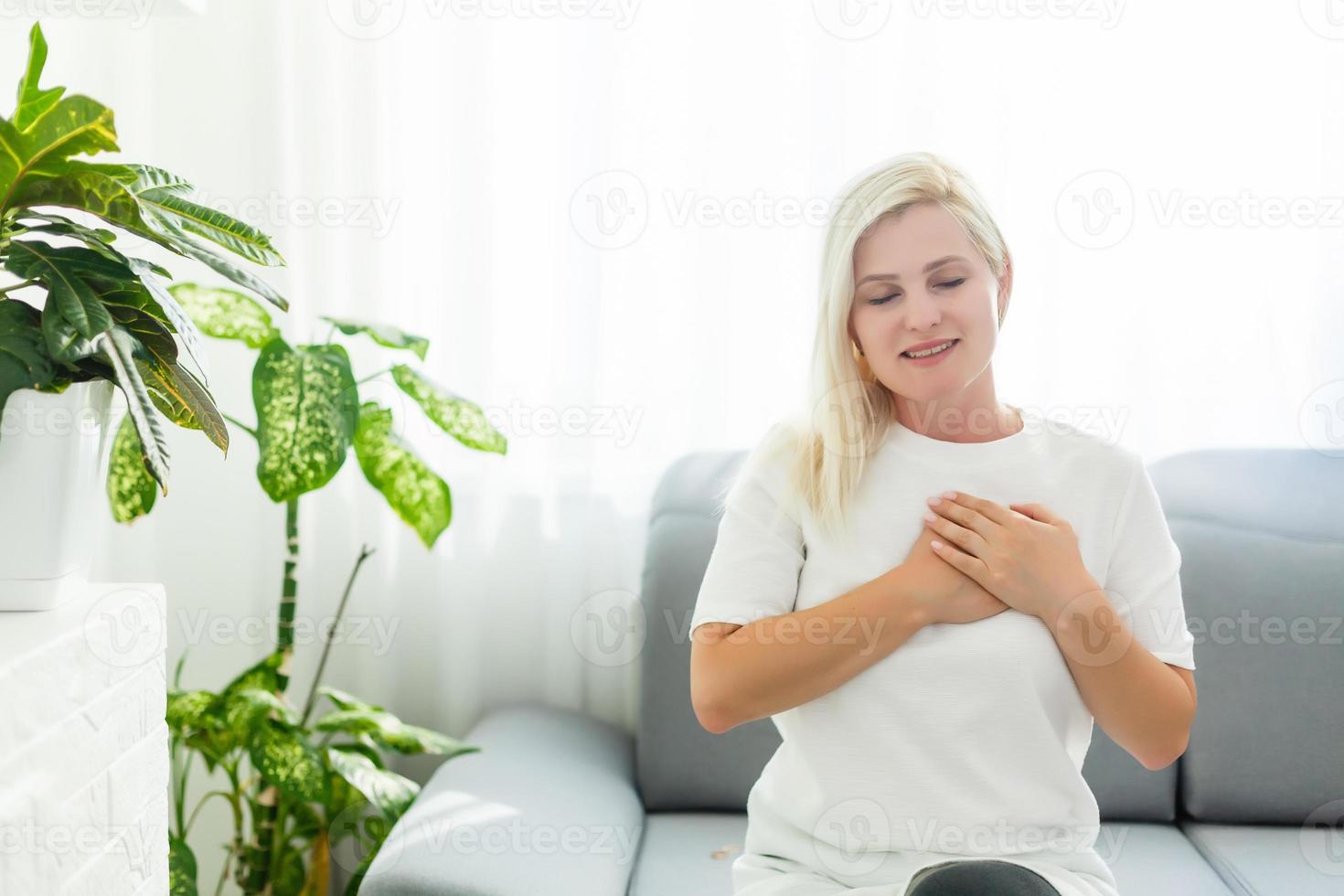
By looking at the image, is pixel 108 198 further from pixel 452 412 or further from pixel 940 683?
pixel 940 683

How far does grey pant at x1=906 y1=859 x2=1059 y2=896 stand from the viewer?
968mm

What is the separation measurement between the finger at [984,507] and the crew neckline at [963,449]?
0.05 meters

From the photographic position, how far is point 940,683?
45.6 inches

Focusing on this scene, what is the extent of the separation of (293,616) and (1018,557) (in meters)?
1.23

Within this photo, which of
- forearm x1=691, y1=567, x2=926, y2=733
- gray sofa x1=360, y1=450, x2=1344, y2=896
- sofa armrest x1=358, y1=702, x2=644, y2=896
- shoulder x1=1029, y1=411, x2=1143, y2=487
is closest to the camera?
forearm x1=691, y1=567, x2=926, y2=733

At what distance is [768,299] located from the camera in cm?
205

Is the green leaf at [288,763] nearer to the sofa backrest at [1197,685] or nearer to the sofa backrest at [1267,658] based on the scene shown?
the sofa backrest at [1197,685]

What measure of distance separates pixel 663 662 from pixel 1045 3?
1435mm

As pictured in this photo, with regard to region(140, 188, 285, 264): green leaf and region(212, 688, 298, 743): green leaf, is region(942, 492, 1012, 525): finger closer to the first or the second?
region(140, 188, 285, 264): green leaf

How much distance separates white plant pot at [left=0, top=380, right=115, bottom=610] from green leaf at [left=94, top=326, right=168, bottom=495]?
0.39 feet

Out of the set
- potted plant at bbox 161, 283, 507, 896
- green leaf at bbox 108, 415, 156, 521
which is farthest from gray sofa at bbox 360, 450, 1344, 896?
green leaf at bbox 108, 415, 156, 521

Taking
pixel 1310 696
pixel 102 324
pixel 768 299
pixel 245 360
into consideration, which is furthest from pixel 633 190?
pixel 1310 696

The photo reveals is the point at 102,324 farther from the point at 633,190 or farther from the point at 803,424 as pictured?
the point at 633,190

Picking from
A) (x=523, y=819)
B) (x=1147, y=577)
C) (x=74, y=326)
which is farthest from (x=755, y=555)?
(x=74, y=326)
